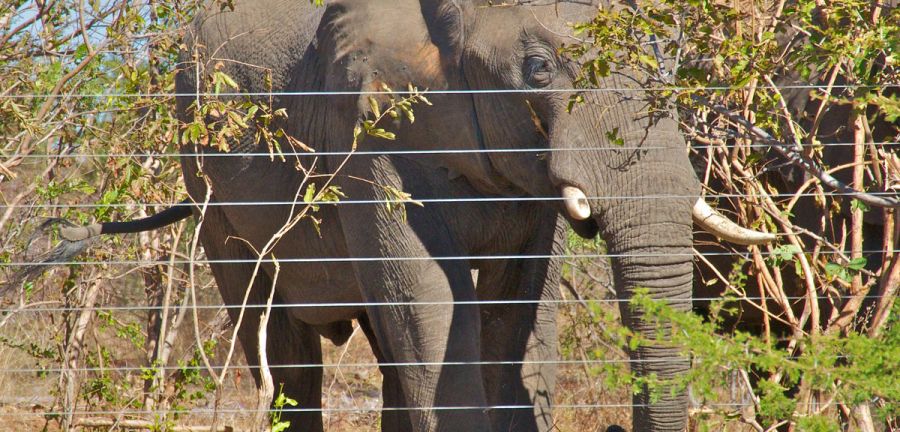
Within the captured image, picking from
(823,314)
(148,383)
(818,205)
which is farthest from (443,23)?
(148,383)

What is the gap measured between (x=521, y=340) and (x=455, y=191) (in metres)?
0.74

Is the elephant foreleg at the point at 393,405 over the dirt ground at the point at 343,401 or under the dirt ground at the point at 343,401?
under

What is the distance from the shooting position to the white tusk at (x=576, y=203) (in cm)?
361

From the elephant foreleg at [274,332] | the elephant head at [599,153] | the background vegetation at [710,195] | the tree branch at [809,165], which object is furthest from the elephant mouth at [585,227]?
the elephant foreleg at [274,332]

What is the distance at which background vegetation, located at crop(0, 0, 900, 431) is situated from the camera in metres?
3.29

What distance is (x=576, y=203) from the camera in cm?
361

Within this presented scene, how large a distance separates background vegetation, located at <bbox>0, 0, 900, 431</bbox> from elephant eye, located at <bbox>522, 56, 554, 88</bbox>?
0.15 meters

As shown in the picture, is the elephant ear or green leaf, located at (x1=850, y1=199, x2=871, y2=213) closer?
the elephant ear

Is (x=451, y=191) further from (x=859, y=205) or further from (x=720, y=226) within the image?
(x=859, y=205)

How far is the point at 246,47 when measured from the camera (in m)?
4.64

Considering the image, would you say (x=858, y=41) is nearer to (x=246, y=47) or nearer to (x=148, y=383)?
(x=246, y=47)

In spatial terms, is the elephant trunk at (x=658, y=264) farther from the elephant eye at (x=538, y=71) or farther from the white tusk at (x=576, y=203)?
the elephant eye at (x=538, y=71)

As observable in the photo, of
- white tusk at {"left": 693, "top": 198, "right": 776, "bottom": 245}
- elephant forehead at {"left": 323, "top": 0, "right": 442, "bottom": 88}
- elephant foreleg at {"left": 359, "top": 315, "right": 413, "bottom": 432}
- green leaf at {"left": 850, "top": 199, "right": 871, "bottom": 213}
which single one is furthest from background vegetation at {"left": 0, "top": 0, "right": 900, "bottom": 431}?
elephant forehead at {"left": 323, "top": 0, "right": 442, "bottom": 88}

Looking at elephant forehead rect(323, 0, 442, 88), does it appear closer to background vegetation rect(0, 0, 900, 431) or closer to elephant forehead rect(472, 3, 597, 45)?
elephant forehead rect(472, 3, 597, 45)
